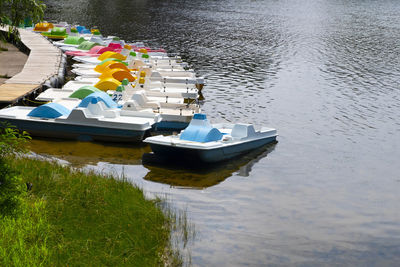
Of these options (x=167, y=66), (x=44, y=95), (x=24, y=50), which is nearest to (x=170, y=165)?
(x=44, y=95)

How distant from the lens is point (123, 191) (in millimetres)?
14219

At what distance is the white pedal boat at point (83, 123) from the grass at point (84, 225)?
5335 millimetres

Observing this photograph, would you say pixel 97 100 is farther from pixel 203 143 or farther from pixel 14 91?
pixel 203 143

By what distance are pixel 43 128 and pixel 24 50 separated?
1939 cm

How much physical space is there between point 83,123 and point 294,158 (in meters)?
8.37

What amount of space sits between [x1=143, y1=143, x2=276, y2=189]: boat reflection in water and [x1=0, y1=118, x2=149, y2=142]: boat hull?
171 centimetres

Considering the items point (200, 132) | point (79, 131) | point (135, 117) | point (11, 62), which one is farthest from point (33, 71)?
point (200, 132)

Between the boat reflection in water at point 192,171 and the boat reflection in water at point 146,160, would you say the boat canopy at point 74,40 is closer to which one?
the boat reflection in water at point 146,160

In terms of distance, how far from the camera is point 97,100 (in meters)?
21.2

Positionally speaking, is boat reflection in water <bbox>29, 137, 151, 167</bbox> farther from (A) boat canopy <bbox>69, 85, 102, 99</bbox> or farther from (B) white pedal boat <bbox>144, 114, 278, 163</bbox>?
(A) boat canopy <bbox>69, 85, 102, 99</bbox>

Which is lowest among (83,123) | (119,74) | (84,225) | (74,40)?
(84,225)

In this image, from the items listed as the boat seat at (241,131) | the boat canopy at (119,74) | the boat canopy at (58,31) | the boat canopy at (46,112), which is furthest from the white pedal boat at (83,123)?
the boat canopy at (58,31)

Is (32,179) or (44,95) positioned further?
(44,95)

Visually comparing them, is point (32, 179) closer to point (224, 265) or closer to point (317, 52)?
point (224, 265)
